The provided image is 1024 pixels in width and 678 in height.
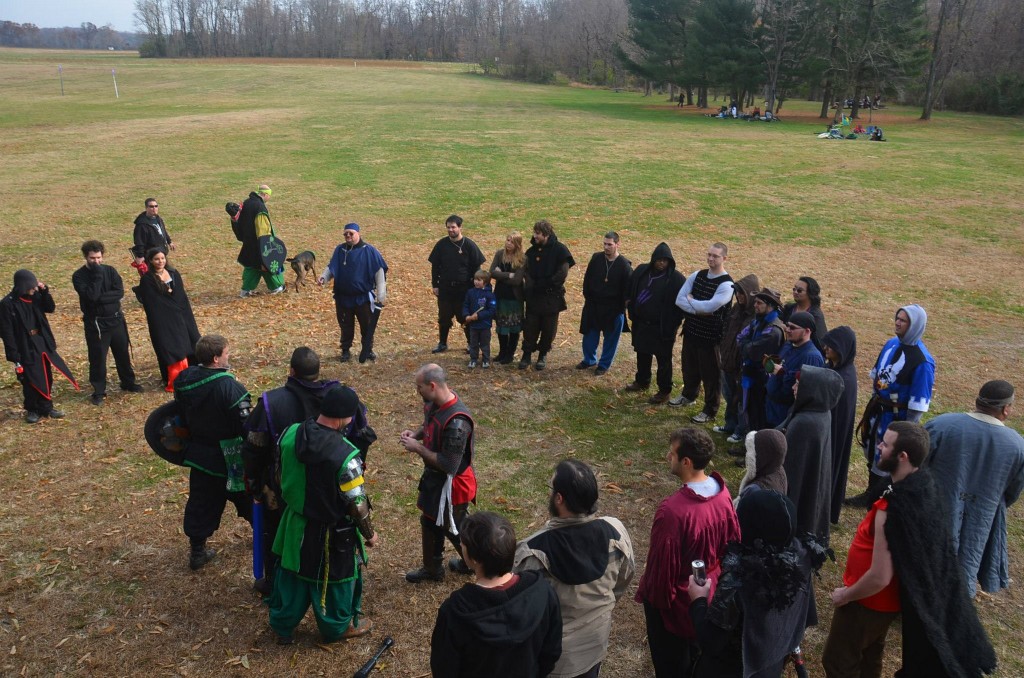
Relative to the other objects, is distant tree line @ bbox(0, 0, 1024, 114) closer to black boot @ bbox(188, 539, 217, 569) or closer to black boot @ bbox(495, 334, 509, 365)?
black boot @ bbox(495, 334, 509, 365)

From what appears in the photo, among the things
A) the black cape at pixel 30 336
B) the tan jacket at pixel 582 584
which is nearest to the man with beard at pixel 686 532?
the tan jacket at pixel 582 584

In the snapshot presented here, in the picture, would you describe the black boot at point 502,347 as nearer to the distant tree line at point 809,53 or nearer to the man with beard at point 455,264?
the man with beard at point 455,264

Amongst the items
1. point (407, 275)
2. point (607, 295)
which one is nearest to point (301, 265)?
point (407, 275)

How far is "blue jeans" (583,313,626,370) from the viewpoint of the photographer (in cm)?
976

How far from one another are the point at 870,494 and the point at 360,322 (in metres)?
6.81

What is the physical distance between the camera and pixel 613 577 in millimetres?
3707

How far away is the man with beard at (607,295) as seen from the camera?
30.7 ft

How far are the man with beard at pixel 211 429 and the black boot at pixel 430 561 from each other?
143cm

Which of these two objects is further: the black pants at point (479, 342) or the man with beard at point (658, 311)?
the black pants at point (479, 342)

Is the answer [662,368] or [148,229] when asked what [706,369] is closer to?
[662,368]

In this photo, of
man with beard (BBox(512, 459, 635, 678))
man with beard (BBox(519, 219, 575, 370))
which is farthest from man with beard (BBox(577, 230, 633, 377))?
man with beard (BBox(512, 459, 635, 678))

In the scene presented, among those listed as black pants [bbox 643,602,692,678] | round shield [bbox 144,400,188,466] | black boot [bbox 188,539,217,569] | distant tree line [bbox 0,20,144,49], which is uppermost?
distant tree line [bbox 0,20,144,49]

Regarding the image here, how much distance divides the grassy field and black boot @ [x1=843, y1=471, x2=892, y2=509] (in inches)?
10.8

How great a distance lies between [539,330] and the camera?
10.2 meters
